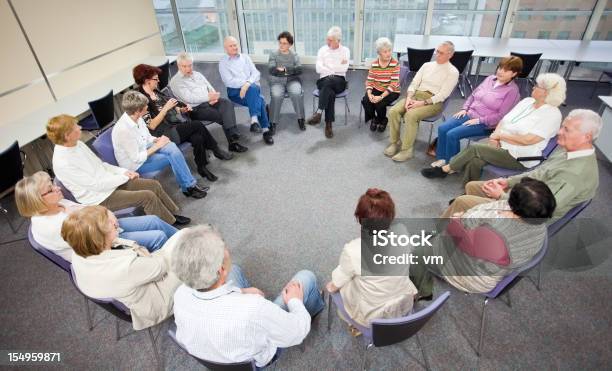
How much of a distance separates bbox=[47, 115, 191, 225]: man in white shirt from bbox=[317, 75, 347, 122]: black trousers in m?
2.23

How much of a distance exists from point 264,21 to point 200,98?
3300 millimetres

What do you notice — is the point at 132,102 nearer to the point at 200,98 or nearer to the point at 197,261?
the point at 200,98

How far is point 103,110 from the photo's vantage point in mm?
3693

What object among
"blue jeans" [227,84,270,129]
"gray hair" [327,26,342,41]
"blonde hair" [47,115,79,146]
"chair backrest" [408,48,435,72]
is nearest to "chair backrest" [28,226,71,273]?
"blonde hair" [47,115,79,146]

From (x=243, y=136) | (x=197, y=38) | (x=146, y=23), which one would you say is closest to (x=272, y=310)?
→ (x=243, y=136)

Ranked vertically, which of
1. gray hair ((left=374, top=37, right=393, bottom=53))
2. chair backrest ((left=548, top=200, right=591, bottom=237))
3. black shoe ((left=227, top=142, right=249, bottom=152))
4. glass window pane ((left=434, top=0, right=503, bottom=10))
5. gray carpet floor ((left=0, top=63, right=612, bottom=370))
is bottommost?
gray carpet floor ((left=0, top=63, right=612, bottom=370))

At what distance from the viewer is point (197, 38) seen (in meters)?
7.20

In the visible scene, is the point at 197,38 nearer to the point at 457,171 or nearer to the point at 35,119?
the point at 35,119

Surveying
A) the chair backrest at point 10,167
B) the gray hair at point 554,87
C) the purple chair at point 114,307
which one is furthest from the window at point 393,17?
the purple chair at point 114,307

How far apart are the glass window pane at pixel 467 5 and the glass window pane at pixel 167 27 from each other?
4895mm

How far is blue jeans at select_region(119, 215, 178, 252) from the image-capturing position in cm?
218

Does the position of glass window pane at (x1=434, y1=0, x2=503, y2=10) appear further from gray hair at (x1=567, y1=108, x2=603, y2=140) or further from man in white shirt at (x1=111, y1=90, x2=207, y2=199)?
man in white shirt at (x1=111, y1=90, x2=207, y2=199)

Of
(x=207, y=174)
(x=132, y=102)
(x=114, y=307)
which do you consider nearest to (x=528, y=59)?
(x=207, y=174)

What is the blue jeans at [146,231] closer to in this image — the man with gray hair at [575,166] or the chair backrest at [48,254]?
the chair backrest at [48,254]
